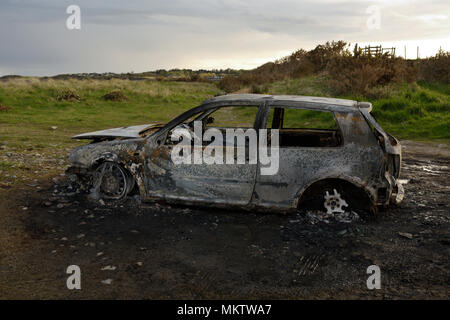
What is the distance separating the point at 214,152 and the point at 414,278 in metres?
2.75

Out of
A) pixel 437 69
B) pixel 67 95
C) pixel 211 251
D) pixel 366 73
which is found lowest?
pixel 211 251

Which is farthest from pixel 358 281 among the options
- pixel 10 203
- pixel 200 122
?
pixel 10 203

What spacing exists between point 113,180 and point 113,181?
15 mm

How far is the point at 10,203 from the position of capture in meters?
6.03

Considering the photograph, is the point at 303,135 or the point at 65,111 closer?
the point at 303,135

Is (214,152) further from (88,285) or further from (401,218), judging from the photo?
(401,218)

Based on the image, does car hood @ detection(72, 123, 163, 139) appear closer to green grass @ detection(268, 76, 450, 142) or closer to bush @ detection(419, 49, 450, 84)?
green grass @ detection(268, 76, 450, 142)

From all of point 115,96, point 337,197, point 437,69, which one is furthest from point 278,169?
point 437,69

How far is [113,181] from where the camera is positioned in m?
5.88

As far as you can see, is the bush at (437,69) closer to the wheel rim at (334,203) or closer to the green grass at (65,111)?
the green grass at (65,111)

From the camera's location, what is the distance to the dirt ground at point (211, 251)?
3697 millimetres

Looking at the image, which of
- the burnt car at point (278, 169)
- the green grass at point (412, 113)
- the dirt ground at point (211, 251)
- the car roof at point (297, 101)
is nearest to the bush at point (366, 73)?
the green grass at point (412, 113)

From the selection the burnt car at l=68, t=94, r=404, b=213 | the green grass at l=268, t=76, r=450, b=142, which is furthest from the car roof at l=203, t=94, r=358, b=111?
the green grass at l=268, t=76, r=450, b=142

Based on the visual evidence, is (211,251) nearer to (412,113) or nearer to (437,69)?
(412,113)
